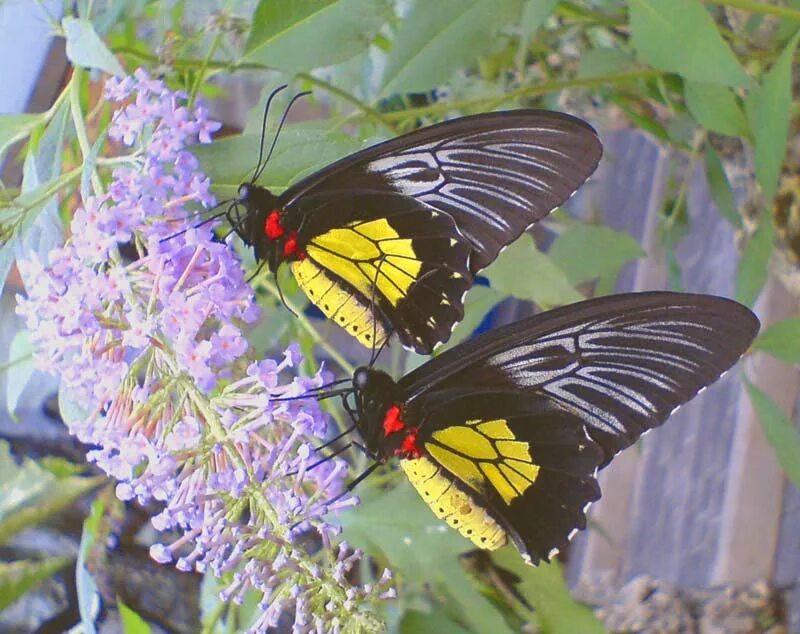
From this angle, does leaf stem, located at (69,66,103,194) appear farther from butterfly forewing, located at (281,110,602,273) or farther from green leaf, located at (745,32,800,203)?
green leaf, located at (745,32,800,203)

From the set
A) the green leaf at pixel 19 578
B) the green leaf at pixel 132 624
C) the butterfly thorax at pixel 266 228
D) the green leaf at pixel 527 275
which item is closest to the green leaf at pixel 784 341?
the green leaf at pixel 527 275

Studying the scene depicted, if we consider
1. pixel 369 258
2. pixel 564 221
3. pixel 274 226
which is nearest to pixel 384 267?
pixel 369 258

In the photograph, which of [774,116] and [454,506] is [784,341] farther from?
[454,506]

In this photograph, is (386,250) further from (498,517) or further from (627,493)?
(627,493)

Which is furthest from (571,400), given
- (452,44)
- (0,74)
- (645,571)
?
(645,571)

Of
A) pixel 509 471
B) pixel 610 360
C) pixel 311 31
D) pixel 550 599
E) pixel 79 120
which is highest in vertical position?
pixel 311 31

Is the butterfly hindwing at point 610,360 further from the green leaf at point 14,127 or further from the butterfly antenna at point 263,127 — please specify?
the green leaf at point 14,127
